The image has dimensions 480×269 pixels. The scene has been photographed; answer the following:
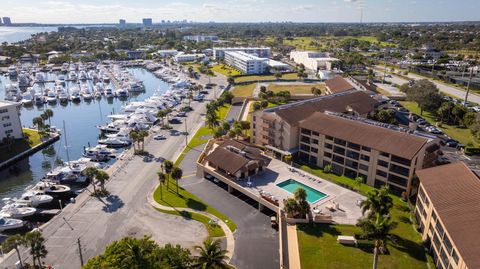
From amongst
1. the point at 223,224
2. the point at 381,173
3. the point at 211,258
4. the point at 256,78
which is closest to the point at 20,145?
the point at 223,224

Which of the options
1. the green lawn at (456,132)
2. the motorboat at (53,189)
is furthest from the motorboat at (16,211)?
the green lawn at (456,132)

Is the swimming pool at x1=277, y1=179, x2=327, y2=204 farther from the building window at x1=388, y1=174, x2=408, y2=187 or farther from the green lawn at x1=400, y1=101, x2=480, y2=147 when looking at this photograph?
the green lawn at x1=400, y1=101, x2=480, y2=147

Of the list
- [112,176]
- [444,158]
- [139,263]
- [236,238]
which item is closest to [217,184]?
[236,238]

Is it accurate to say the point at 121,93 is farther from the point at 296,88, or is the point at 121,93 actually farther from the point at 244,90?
the point at 296,88

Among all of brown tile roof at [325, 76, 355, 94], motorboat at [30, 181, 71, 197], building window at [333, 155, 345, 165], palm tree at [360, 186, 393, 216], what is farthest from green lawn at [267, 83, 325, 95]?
palm tree at [360, 186, 393, 216]

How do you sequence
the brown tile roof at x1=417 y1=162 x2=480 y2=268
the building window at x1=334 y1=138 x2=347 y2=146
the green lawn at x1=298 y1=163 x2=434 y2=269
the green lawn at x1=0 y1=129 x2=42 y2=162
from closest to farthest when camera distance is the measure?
1. the brown tile roof at x1=417 y1=162 x2=480 y2=268
2. the green lawn at x1=298 y1=163 x2=434 y2=269
3. the building window at x1=334 y1=138 x2=347 y2=146
4. the green lawn at x1=0 y1=129 x2=42 y2=162
